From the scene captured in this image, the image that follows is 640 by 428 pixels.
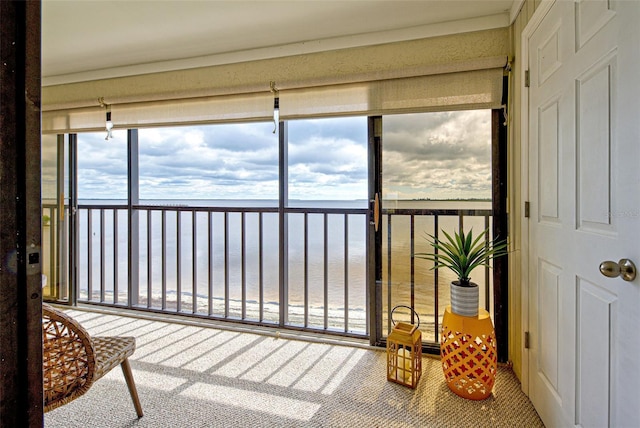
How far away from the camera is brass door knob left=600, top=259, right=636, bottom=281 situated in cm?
96

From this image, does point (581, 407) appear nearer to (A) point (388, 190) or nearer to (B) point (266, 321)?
(A) point (388, 190)

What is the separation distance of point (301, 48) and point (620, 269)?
2.27 m

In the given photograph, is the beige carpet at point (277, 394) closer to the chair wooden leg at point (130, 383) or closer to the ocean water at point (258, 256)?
the chair wooden leg at point (130, 383)

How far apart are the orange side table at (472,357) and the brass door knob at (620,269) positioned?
81cm

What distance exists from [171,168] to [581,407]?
151 inches

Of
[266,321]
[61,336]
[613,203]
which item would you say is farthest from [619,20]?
[266,321]

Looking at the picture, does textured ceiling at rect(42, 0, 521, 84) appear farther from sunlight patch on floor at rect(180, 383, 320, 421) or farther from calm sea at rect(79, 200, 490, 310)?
sunlight patch on floor at rect(180, 383, 320, 421)

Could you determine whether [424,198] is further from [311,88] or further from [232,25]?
[232,25]

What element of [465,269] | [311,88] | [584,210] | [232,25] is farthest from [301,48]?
[584,210]

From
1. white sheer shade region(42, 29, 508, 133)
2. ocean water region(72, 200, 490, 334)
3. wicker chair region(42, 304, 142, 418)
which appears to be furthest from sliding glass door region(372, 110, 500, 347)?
wicker chair region(42, 304, 142, 418)

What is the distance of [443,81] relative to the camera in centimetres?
206

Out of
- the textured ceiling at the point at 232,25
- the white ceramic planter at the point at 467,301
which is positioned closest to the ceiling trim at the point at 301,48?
the textured ceiling at the point at 232,25

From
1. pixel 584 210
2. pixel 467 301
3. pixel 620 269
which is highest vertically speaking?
pixel 584 210

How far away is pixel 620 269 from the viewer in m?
1.00
